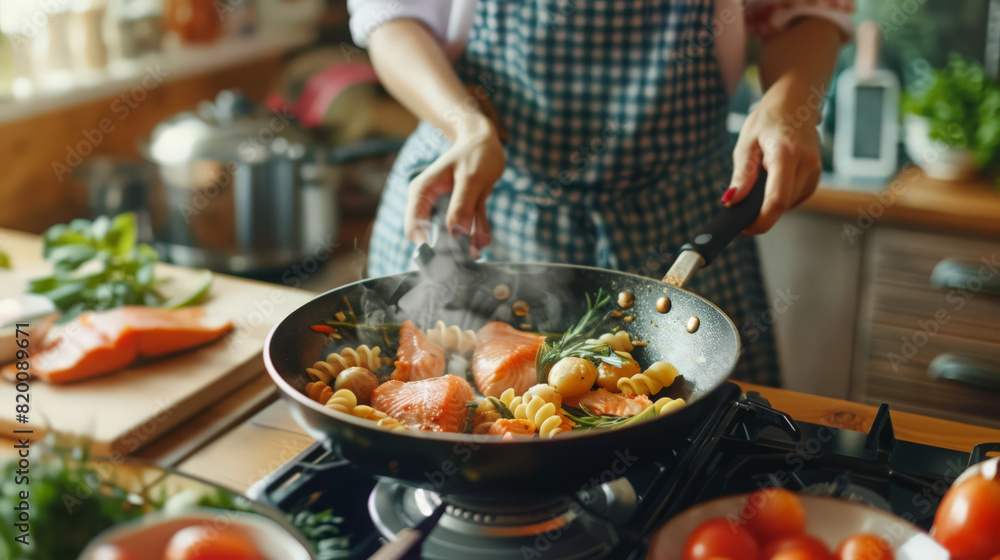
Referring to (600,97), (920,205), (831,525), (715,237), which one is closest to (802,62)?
(600,97)

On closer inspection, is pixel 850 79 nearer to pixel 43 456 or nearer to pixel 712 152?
pixel 712 152

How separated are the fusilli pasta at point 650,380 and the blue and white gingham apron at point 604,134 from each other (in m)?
0.48

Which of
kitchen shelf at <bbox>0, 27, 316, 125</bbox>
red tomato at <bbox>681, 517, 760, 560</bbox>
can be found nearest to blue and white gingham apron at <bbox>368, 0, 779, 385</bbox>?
red tomato at <bbox>681, 517, 760, 560</bbox>

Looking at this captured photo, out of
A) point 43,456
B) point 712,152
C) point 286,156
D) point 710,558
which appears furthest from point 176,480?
point 286,156

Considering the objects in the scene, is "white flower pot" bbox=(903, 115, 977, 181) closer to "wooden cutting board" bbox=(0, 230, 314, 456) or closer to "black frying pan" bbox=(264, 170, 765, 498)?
"black frying pan" bbox=(264, 170, 765, 498)

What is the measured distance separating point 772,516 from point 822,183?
1676 mm

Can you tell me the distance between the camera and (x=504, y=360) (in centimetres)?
100

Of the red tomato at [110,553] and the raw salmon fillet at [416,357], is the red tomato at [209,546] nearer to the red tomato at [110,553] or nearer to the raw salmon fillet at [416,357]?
the red tomato at [110,553]

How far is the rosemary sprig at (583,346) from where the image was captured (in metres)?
0.99

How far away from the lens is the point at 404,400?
2.95ft

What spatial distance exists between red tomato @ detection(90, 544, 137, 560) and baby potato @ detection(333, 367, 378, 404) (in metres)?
0.34

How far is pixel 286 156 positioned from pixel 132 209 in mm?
483

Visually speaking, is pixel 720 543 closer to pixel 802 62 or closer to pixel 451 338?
pixel 451 338

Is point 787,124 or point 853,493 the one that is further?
point 787,124
